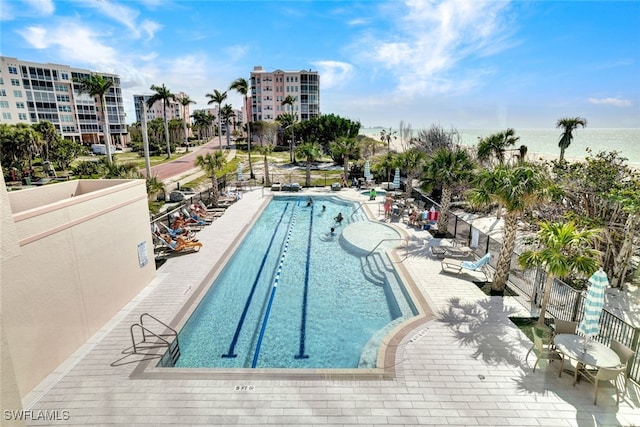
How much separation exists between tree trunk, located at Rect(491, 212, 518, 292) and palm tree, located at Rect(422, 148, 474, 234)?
6283mm

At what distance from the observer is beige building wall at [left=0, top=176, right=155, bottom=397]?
7172mm

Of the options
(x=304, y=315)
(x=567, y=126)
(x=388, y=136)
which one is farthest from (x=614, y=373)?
(x=388, y=136)

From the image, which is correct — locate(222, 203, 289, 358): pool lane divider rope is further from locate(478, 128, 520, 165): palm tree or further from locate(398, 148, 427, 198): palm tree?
locate(478, 128, 520, 165): palm tree

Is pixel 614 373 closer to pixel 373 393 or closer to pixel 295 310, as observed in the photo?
pixel 373 393

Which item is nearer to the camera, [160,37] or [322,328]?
[322,328]

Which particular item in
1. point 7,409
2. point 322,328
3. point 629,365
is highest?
point 7,409

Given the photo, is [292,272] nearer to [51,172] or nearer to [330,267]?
[330,267]

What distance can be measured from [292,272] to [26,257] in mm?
9168

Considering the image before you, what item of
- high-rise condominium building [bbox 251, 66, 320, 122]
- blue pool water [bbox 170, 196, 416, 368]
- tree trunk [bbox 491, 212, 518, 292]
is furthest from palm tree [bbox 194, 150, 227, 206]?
high-rise condominium building [bbox 251, 66, 320, 122]

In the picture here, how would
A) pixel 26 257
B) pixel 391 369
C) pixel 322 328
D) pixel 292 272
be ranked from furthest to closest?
pixel 292 272 < pixel 322 328 < pixel 391 369 < pixel 26 257

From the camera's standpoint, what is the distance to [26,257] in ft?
24.2

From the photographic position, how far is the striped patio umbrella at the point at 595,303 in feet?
23.7

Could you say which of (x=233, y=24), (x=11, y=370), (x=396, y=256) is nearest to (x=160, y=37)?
(x=233, y=24)

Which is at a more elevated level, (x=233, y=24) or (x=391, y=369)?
(x=233, y=24)
